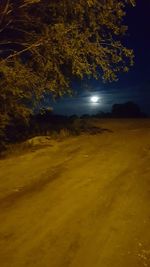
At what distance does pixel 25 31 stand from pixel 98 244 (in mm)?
9117

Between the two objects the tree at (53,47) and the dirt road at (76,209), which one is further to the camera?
the tree at (53,47)

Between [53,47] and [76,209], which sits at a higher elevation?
[53,47]

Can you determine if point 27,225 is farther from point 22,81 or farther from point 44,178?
point 22,81

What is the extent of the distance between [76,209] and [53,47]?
660 cm

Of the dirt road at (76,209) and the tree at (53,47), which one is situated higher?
the tree at (53,47)

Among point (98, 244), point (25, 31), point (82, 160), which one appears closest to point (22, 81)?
point (25, 31)

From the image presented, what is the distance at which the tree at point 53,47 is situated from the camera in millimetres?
12414

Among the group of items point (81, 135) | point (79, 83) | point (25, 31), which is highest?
point (25, 31)

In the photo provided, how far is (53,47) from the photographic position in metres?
12.7

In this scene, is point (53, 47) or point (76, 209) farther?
point (53, 47)

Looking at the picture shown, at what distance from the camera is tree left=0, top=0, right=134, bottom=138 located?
40.7ft

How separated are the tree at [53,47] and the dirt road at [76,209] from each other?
2141 millimetres

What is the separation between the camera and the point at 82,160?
1213 centimetres

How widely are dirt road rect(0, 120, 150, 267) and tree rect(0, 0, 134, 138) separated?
2141mm
